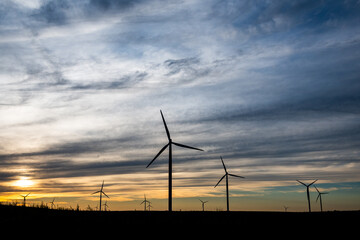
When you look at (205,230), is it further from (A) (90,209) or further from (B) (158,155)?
(B) (158,155)

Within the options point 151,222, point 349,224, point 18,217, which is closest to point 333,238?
point 349,224

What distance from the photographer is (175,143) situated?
79.9 m

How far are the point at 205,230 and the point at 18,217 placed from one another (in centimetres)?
2232

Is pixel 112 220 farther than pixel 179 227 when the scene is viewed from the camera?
Yes

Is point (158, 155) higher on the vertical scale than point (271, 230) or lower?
higher

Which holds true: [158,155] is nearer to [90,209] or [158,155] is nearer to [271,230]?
[90,209]

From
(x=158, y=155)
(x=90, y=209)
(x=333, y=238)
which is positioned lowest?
(x=333, y=238)

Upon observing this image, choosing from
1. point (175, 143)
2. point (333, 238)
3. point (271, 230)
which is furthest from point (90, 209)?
point (333, 238)

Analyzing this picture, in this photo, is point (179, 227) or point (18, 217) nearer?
point (179, 227)

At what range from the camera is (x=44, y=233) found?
38.0m

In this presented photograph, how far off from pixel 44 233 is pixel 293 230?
88.2ft

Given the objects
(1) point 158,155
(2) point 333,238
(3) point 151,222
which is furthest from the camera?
(1) point 158,155

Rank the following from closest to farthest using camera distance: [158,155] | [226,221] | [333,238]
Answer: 1. [333,238]
2. [226,221]
3. [158,155]

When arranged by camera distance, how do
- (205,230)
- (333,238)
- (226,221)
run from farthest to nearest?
(226,221), (205,230), (333,238)
